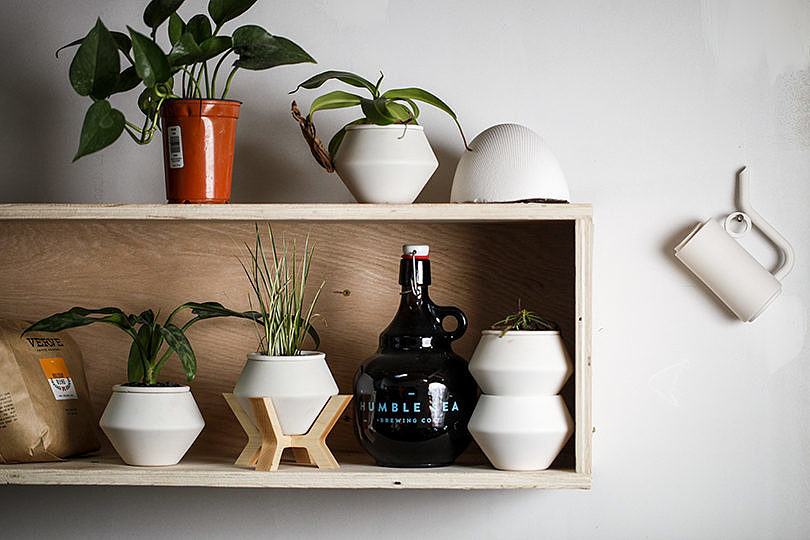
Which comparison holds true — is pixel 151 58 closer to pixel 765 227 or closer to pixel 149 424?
pixel 149 424

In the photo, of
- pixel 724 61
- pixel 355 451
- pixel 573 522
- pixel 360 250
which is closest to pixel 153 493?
pixel 355 451

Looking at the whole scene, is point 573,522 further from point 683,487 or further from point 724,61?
point 724,61

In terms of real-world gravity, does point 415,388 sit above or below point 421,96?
below

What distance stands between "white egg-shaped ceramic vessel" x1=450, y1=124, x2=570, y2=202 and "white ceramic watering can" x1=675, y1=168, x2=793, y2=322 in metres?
0.24

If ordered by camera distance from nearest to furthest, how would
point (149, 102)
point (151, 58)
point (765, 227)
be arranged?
point (151, 58) → point (149, 102) → point (765, 227)

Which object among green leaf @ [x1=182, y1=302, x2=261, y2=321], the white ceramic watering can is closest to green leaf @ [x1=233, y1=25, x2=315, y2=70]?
green leaf @ [x1=182, y1=302, x2=261, y2=321]

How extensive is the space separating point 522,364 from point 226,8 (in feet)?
1.97

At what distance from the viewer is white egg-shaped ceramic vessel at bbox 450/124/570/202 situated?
116cm

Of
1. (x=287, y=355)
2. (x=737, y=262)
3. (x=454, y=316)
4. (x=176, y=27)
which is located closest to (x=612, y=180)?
(x=737, y=262)


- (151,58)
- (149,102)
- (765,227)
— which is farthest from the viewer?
(765,227)

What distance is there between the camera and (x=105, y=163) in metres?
1.36

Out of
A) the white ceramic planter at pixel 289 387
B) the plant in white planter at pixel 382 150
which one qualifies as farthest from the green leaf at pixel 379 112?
the white ceramic planter at pixel 289 387

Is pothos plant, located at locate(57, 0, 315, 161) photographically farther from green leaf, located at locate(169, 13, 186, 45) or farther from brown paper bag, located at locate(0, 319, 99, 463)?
brown paper bag, located at locate(0, 319, 99, 463)

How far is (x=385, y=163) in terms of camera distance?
116 centimetres
